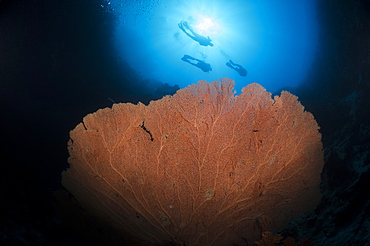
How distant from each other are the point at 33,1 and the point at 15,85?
3.28 metres

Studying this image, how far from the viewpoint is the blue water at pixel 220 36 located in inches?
542

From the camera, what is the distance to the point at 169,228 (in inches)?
105

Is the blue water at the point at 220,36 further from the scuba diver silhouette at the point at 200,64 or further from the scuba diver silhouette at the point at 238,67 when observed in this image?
the scuba diver silhouette at the point at 200,64

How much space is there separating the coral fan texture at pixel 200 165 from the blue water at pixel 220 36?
10330 millimetres

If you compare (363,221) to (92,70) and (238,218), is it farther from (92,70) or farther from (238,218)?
(92,70)

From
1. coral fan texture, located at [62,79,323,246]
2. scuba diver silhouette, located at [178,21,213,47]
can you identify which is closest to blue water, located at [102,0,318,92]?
scuba diver silhouette, located at [178,21,213,47]

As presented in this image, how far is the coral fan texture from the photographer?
2596mm

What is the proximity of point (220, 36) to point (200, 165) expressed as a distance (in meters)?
18.5

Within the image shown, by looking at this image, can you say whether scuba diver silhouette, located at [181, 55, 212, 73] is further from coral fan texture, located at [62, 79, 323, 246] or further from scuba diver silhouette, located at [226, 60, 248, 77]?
coral fan texture, located at [62, 79, 323, 246]

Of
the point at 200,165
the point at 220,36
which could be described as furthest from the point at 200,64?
the point at 200,165

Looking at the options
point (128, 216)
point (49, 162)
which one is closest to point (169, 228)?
point (128, 216)

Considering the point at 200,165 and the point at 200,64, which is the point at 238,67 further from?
the point at 200,165

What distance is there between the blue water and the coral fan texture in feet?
33.9

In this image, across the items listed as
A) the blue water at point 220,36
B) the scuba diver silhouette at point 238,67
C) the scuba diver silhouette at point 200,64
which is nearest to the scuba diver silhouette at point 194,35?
the blue water at point 220,36
